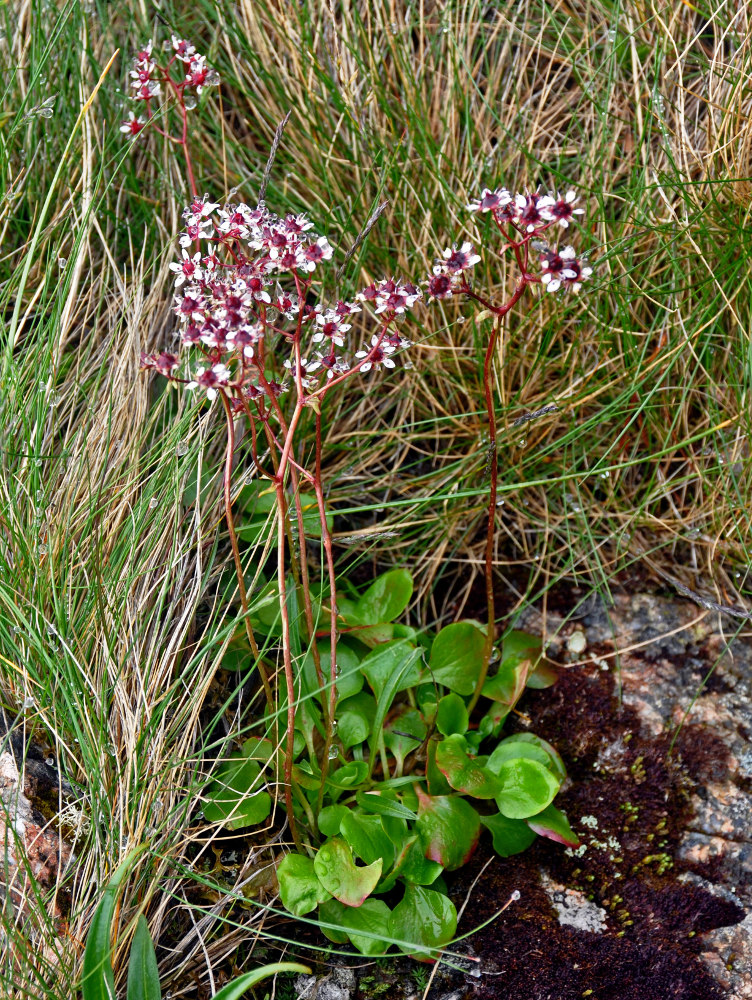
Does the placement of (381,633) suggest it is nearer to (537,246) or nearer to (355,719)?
(355,719)

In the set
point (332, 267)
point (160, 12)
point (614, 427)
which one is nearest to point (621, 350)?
point (614, 427)

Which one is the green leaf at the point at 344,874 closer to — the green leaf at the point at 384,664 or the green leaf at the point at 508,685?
the green leaf at the point at 384,664

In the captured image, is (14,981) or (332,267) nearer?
(14,981)

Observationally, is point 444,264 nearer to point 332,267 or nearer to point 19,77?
point 332,267

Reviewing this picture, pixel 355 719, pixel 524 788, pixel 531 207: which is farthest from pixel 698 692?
pixel 531 207

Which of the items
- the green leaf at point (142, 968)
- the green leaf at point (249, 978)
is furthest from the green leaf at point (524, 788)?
the green leaf at point (142, 968)

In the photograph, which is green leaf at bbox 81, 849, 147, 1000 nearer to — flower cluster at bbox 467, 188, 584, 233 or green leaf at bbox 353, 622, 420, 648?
green leaf at bbox 353, 622, 420, 648
